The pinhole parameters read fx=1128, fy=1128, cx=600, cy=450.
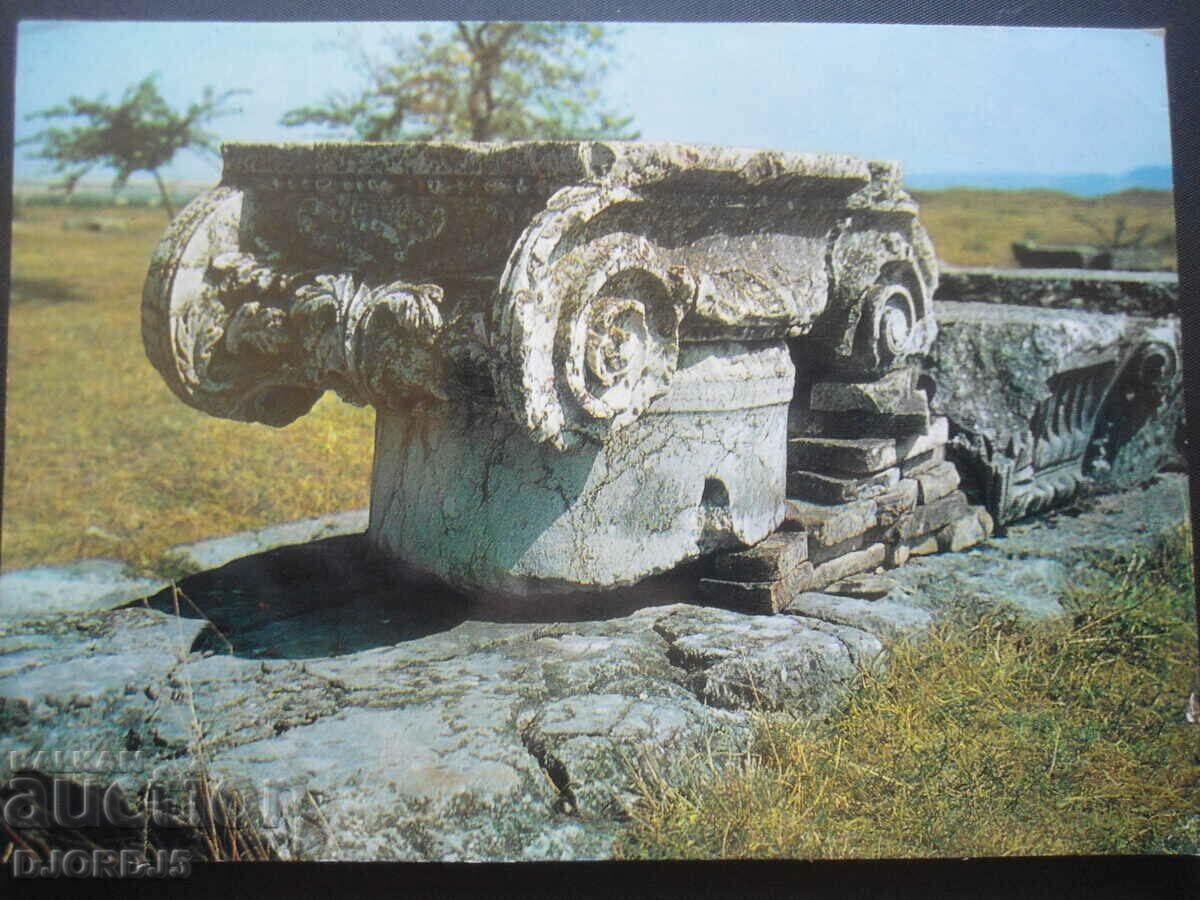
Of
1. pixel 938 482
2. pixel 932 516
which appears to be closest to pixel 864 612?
pixel 932 516

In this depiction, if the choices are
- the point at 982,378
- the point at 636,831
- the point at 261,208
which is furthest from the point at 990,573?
the point at 261,208

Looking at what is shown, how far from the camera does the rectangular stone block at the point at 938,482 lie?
3.36m

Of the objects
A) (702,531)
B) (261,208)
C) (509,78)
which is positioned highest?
(509,78)

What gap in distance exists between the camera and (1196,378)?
2928 mm

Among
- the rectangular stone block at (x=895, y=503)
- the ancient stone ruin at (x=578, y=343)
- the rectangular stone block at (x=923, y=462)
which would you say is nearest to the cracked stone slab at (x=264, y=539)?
the ancient stone ruin at (x=578, y=343)

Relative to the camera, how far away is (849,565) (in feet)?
10.1

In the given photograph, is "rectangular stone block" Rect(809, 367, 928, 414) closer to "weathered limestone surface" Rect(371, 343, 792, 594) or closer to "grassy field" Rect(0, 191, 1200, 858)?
"weathered limestone surface" Rect(371, 343, 792, 594)

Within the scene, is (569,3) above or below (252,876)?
above

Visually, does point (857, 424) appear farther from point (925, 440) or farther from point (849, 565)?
point (849, 565)

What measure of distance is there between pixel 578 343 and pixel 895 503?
4.25 ft

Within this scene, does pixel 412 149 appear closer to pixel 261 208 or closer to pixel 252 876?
pixel 261 208

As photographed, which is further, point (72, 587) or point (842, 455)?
point (72, 587)

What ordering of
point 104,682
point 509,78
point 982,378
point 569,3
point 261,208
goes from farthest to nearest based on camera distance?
1. point 509,78
2. point 982,378
3. point 261,208
4. point 569,3
5. point 104,682

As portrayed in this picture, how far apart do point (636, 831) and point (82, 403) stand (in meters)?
2.13
